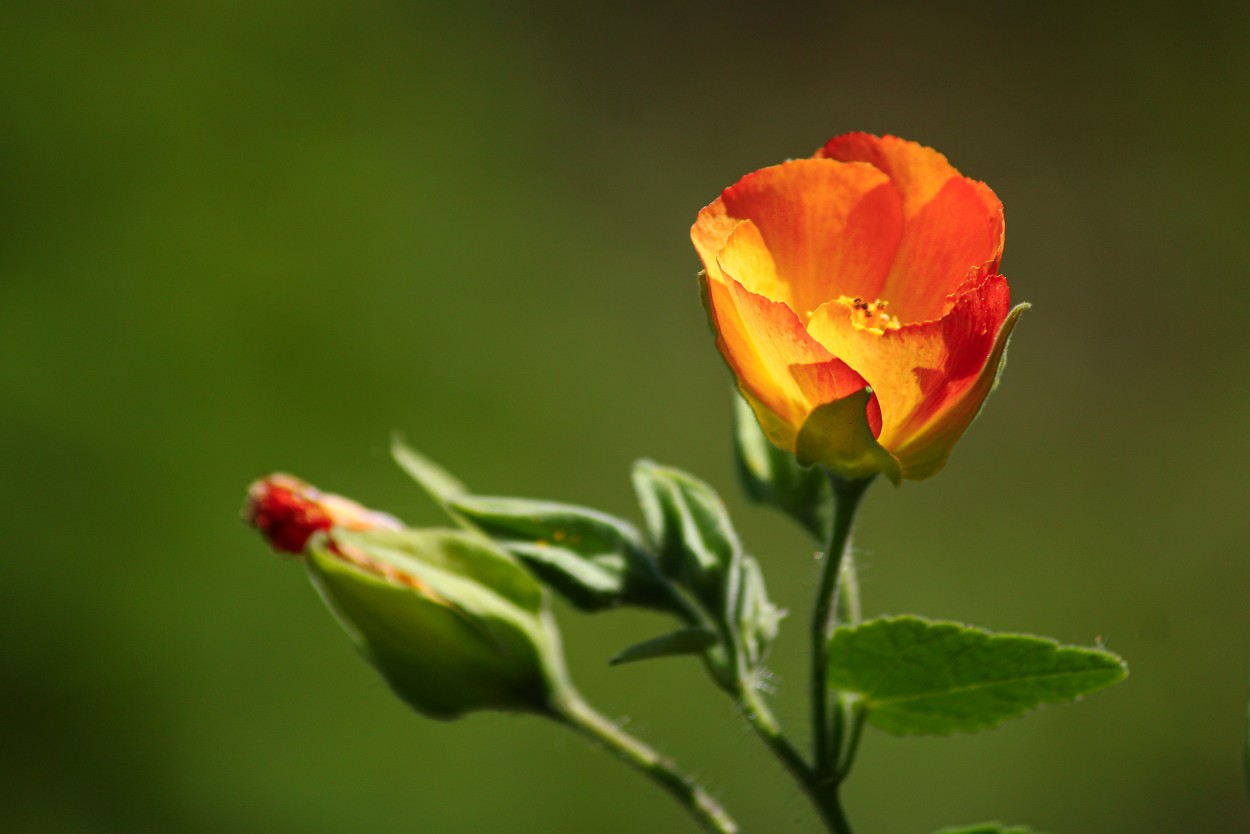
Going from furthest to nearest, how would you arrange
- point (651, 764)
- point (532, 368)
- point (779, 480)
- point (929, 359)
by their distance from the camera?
point (532, 368) < point (779, 480) < point (651, 764) < point (929, 359)

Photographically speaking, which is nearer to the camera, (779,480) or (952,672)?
(952,672)

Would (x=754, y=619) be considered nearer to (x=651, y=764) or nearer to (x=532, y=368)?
(x=651, y=764)

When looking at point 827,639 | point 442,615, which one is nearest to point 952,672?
point 827,639

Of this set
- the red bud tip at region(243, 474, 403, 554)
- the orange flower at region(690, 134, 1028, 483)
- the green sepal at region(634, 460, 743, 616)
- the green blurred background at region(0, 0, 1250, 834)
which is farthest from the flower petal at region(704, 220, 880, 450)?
the green blurred background at region(0, 0, 1250, 834)

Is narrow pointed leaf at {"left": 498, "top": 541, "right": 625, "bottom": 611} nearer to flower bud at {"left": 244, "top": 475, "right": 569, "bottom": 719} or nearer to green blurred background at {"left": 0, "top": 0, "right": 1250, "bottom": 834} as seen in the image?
flower bud at {"left": 244, "top": 475, "right": 569, "bottom": 719}

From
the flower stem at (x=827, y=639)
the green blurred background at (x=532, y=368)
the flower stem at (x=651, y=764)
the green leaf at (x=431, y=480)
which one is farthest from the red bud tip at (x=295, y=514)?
the green blurred background at (x=532, y=368)

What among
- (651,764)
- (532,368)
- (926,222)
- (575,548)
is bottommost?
(651,764)

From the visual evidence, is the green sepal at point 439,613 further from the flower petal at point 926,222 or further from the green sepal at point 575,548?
the flower petal at point 926,222

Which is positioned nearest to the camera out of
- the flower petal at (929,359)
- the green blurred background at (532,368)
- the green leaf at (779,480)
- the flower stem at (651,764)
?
the flower petal at (929,359)
